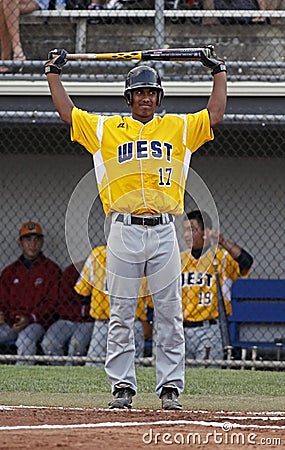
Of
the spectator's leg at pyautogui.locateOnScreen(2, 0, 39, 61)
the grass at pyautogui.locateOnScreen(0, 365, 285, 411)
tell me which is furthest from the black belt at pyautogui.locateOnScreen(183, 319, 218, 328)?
the spectator's leg at pyautogui.locateOnScreen(2, 0, 39, 61)

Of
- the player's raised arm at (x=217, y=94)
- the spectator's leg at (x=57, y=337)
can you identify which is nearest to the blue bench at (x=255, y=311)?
the spectator's leg at (x=57, y=337)

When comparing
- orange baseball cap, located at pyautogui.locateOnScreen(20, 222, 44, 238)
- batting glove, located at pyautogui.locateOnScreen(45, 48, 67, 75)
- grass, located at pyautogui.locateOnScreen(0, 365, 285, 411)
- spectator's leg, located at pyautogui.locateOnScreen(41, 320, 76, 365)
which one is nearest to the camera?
batting glove, located at pyautogui.locateOnScreen(45, 48, 67, 75)

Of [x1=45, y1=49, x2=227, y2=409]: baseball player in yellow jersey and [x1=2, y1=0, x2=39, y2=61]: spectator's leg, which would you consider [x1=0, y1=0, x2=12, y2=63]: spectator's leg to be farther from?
[x1=45, y1=49, x2=227, y2=409]: baseball player in yellow jersey

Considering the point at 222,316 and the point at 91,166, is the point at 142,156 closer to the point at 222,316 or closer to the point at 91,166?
the point at 222,316

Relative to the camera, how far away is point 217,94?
21.0 feet

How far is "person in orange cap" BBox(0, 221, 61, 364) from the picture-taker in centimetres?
1147

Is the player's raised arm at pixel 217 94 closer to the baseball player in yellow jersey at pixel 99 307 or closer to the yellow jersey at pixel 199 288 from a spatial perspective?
the yellow jersey at pixel 199 288

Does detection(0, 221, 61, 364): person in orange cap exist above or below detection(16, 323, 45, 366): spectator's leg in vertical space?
above

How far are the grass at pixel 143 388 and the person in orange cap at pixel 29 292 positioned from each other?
4.59 ft

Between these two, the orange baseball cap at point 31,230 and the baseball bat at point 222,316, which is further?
the orange baseball cap at point 31,230

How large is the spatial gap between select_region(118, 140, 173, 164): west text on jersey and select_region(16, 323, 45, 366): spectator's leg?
5175mm

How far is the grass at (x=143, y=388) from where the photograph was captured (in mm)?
6770

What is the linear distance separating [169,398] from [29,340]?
5.18 m

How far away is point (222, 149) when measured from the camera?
12.7 m
